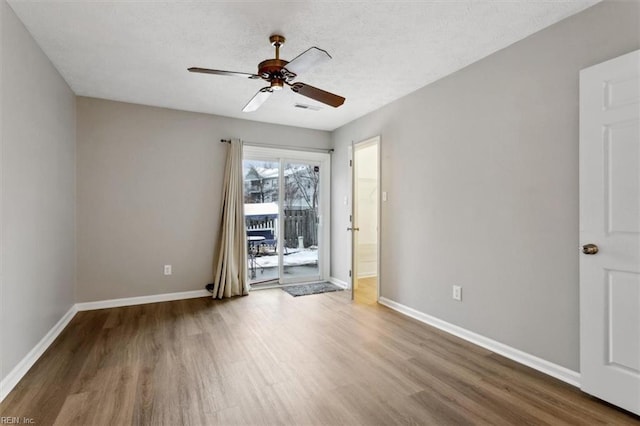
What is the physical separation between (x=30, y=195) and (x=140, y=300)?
2099mm

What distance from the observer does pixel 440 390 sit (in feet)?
7.14

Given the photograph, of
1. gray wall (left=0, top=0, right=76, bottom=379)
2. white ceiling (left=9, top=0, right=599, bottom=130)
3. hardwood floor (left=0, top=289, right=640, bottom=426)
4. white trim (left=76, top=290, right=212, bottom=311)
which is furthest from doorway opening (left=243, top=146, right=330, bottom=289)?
gray wall (left=0, top=0, right=76, bottom=379)

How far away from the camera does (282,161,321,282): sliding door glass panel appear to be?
5.28 meters

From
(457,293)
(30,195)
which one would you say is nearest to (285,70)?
(30,195)

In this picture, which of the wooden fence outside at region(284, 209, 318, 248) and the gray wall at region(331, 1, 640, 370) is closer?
the gray wall at region(331, 1, 640, 370)

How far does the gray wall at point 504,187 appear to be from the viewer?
229 cm

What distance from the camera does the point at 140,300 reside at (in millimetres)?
4219

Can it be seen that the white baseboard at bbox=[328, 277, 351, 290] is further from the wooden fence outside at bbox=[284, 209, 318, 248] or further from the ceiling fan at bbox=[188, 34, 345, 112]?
the ceiling fan at bbox=[188, 34, 345, 112]

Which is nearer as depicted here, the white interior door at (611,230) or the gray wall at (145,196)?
the white interior door at (611,230)

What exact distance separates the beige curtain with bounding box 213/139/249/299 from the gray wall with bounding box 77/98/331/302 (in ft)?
0.53

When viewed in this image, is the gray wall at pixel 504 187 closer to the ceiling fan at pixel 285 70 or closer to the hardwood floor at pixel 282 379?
the hardwood floor at pixel 282 379

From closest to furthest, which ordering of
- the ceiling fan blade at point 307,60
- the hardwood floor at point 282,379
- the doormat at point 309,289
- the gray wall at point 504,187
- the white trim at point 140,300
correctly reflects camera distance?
the hardwood floor at point 282,379
the ceiling fan blade at point 307,60
the gray wall at point 504,187
the white trim at point 140,300
the doormat at point 309,289

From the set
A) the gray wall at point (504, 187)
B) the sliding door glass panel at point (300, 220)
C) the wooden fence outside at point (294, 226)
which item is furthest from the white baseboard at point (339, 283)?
the gray wall at point (504, 187)

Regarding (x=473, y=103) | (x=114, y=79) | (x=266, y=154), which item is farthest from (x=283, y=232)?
(x=473, y=103)
